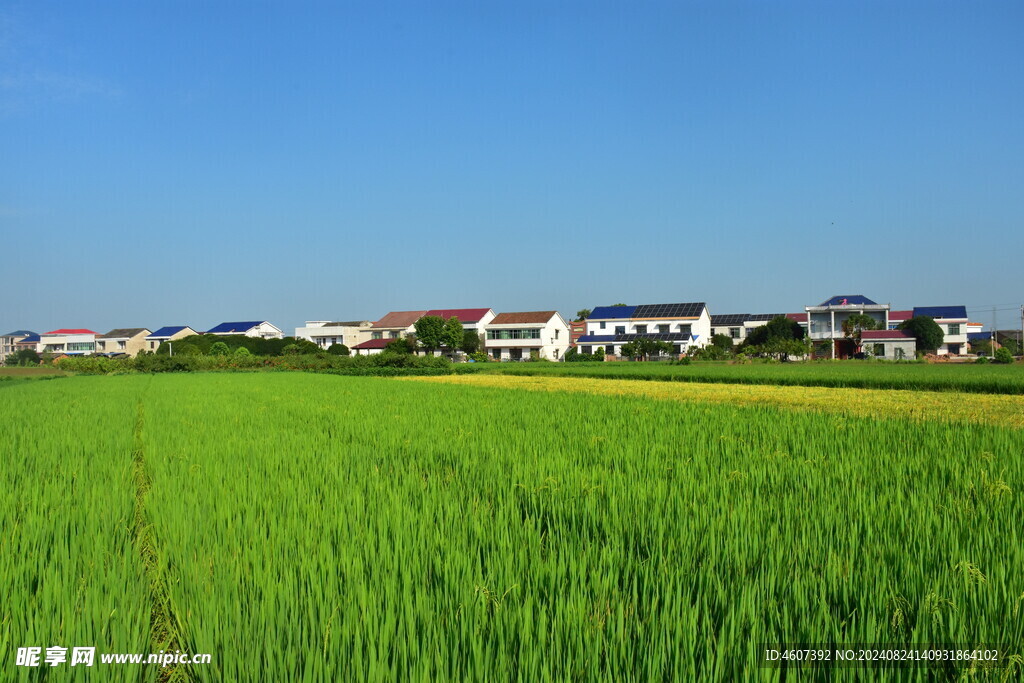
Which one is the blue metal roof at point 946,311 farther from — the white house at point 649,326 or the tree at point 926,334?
the white house at point 649,326

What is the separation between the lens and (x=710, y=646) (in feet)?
6.82

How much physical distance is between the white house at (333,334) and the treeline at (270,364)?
1518 inches

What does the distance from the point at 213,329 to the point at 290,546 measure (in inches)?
3873

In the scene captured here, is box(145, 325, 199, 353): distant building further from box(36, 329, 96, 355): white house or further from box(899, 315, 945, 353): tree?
box(899, 315, 945, 353): tree

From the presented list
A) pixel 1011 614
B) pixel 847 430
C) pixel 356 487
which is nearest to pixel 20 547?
pixel 356 487

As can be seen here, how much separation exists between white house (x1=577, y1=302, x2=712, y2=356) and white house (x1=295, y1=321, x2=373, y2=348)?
31.5 metres

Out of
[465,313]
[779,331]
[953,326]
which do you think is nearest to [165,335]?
[465,313]

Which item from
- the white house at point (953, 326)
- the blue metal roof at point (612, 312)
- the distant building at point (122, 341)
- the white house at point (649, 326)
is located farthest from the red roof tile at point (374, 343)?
the white house at point (953, 326)

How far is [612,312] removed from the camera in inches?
2958

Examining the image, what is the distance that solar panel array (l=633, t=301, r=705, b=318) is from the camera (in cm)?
7069

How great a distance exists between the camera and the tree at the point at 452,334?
70.6m

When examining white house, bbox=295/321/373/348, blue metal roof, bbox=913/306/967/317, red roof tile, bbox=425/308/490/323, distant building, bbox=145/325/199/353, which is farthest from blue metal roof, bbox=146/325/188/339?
blue metal roof, bbox=913/306/967/317

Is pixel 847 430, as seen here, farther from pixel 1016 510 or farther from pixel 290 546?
pixel 290 546

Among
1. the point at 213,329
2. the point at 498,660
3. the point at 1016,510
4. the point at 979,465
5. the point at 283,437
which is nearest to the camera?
the point at 498,660
